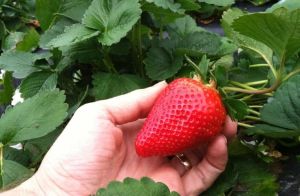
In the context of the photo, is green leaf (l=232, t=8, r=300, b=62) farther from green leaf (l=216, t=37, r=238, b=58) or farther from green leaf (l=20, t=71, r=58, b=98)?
green leaf (l=20, t=71, r=58, b=98)

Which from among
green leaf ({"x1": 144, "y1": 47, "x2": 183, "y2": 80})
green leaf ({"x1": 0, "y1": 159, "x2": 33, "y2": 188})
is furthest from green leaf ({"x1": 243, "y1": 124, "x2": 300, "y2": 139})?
green leaf ({"x1": 0, "y1": 159, "x2": 33, "y2": 188})

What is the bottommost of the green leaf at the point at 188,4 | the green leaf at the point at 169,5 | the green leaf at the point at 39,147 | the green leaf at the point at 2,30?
the green leaf at the point at 2,30

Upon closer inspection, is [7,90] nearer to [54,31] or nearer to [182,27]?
[54,31]

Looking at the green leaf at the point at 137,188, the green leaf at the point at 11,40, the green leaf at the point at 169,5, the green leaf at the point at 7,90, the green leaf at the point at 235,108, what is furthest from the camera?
the green leaf at the point at 11,40

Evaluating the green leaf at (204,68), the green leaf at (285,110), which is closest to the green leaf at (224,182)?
the green leaf at (285,110)

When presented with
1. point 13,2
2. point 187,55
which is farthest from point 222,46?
point 13,2

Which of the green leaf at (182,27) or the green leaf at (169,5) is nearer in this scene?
the green leaf at (169,5)

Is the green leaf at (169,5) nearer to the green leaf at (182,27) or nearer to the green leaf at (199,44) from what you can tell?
the green leaf at (199,44)

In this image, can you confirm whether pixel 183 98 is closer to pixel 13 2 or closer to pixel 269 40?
pixel 269 40
